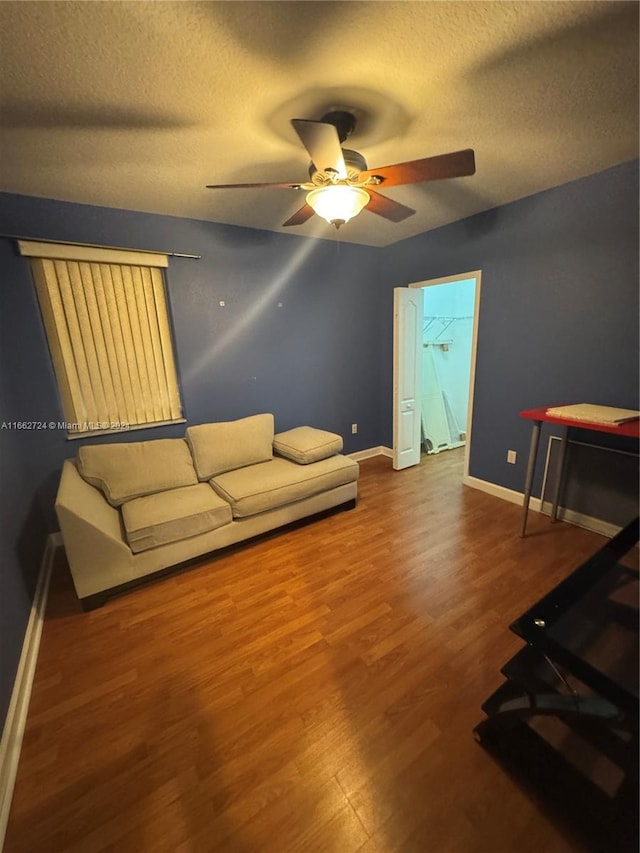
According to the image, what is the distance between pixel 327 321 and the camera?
351 centimetres

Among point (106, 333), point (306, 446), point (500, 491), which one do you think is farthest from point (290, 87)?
point (500, 491)

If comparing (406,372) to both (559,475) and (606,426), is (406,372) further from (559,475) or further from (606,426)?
(606,426)

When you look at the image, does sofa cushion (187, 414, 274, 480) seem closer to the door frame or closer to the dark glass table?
the door frame

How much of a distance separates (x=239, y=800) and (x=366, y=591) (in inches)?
41.4

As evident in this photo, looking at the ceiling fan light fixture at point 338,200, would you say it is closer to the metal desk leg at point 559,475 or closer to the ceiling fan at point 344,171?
the ceiling fan at point 344,171

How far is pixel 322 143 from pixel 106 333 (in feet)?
6.88

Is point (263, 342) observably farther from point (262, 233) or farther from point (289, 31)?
point (289, 31)

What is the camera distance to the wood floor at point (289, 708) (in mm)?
1020

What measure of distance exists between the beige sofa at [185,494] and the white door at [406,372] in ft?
3.26

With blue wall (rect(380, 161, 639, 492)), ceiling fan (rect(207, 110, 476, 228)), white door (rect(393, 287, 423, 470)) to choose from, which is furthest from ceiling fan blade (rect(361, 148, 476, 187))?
white door (rect(393, 287, 423, 470))

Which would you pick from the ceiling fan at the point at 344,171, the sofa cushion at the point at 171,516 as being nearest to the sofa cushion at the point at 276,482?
the sofa cushion at the point at 171,516

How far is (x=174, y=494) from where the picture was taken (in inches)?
91.2

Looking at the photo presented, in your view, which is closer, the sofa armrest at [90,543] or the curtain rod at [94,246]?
the sofa armrest at [90,543]

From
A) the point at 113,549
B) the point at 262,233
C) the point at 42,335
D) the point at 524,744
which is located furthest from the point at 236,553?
the point at 262,233
